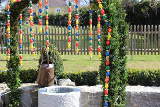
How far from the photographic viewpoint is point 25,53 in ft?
56.6

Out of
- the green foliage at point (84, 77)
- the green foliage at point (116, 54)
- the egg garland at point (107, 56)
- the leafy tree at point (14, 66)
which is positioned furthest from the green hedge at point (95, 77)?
the egg garland at point (107, 56)

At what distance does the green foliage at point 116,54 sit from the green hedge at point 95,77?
7.91ft

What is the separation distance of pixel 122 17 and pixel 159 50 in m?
10.7

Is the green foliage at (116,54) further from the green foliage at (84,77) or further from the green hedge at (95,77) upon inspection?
the green foliage at (84,77)

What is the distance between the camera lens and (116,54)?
5.92 meters

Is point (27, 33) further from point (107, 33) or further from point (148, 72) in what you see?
point (107, 33)

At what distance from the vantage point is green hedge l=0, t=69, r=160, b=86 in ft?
28.2

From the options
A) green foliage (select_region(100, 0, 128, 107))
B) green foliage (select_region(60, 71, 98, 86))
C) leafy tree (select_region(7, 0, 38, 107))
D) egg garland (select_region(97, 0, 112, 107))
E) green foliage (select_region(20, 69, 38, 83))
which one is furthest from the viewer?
green foliage (select_region(20, 69, 38, 83))

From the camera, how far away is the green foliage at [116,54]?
5.79 meters

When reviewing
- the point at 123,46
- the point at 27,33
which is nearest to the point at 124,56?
the point at 123,46

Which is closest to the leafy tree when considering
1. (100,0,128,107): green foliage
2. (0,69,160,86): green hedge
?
(0,69,160,86): green hedge

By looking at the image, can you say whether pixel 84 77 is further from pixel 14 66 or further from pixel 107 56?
pixel 107 56

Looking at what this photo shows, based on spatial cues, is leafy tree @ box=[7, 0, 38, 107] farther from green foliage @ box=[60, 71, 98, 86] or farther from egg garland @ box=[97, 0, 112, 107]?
green foliage @ box=[60, 71, 98, 86]

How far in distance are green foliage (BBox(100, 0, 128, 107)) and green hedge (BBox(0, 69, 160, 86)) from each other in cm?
241
